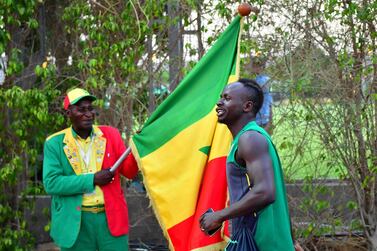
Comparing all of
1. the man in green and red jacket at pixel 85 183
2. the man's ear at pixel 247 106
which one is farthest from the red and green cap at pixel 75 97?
the man's ear at pixel 247 106

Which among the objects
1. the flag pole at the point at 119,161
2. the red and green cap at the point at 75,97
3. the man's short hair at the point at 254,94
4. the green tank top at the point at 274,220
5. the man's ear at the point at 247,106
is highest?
the red and green cap at the point at 75,97

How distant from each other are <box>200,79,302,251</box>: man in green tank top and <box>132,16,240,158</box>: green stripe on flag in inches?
54.5

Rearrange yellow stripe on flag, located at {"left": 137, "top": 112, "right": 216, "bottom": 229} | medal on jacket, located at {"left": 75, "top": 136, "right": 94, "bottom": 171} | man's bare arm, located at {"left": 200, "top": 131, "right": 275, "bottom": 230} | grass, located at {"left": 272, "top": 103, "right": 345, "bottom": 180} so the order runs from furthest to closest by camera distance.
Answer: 1. grass, located at {"left": 272, "top": 103, "right": 345, "bottom": 180}
2. medal on jacket, located at {"left": 75, "top": 136, "right": 94, "bottom": 171}
3. yellow stripe on flag, located at {"left": 137, "top": 112, "right": 216, "bottom": 229}
4. man's bare arm, located at {"left": 200, "top": 131, "right": 275, "bottom": 230}

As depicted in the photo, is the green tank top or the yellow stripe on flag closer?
the green tank top

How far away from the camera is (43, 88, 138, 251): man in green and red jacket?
6.14 meters

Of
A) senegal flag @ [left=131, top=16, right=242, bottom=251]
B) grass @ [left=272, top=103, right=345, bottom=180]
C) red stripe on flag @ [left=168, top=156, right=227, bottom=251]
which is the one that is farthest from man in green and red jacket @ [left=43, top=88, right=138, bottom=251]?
grass @ [left=272, top=103, right=345, bottom=180]

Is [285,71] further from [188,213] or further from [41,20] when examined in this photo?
[41,20]

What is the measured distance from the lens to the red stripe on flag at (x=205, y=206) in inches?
221

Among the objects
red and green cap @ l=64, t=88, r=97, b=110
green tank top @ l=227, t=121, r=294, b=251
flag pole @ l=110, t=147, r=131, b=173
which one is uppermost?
red and green cap @ l=64, t=88, r=97, b=110

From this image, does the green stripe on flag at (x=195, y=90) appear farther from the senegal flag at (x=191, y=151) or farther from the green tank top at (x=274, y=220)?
the green tank top at (x=274, y=220)

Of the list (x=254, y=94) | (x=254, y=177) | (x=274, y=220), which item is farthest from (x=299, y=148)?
(x=254, y=177)

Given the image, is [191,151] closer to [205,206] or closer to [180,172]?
[180,172]

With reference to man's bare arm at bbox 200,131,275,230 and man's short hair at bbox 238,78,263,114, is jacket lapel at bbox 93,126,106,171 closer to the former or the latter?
man's short hair at bbox 238,78,263,114

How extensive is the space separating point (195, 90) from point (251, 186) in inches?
73.8
